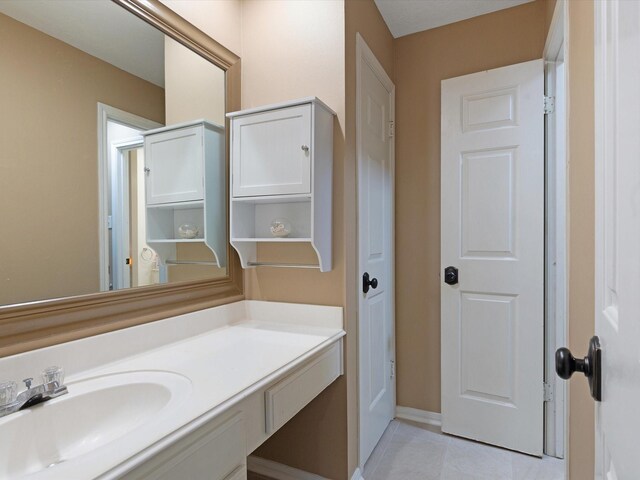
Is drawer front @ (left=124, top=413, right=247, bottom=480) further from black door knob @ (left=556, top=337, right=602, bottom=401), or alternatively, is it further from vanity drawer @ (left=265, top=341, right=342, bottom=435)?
black door knob @ (left=556, top=337, right=602, bottom=401)

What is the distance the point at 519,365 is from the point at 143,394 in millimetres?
Result: 1890

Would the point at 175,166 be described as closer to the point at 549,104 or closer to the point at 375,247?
the point at 375,247

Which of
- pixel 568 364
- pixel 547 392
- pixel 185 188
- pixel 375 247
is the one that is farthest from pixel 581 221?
pixel 185 188

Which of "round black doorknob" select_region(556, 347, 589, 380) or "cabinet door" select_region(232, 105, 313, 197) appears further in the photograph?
"cabinet door" select_region(232, 105, 313, 197)

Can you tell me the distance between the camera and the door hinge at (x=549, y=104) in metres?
1.91

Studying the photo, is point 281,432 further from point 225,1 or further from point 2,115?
point 225,1

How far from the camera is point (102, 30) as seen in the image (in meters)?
1.22

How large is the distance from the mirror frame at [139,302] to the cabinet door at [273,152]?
0.53 ft

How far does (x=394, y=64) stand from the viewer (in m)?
2.37

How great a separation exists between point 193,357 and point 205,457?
1.45 ft

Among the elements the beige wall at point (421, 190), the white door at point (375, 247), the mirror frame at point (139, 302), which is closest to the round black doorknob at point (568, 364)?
the white door at point (375, 247)

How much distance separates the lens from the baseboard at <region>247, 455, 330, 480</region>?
1.68 m

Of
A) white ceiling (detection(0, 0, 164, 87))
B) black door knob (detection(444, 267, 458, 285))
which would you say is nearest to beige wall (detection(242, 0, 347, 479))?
white ceiling (detection(0, 0, 164, 87))

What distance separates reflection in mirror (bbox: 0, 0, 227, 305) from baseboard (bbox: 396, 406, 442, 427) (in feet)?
5.37
